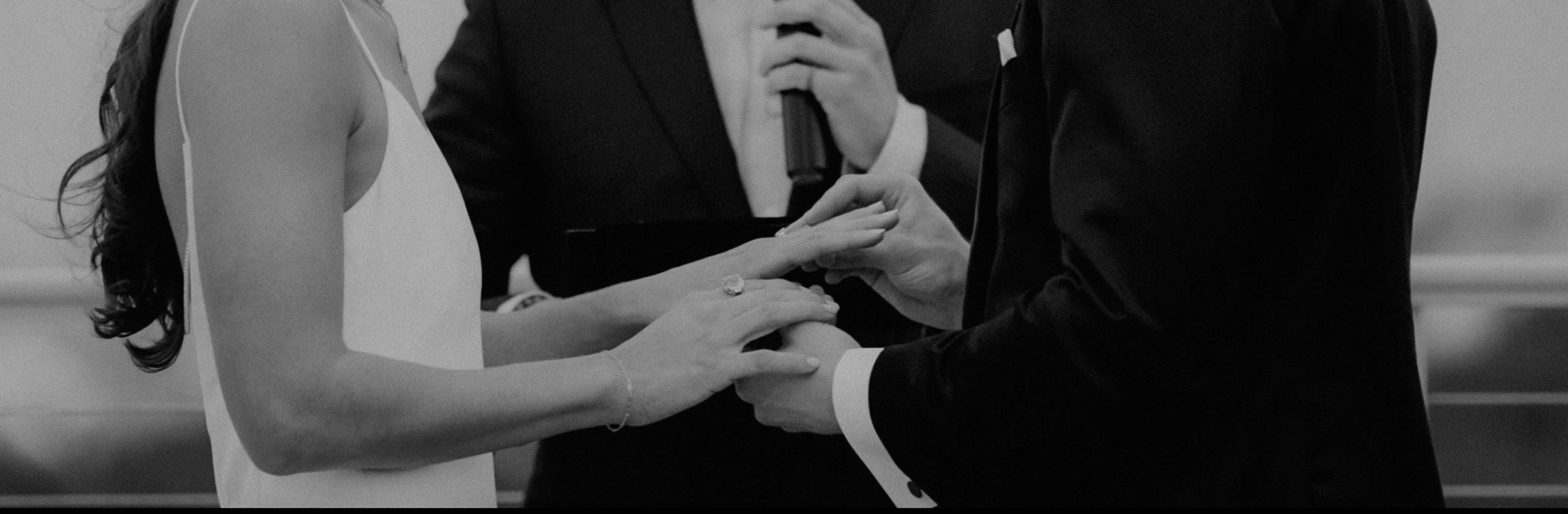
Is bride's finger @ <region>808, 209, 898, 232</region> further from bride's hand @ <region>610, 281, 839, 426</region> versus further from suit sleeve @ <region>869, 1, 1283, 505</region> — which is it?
suit sleeve @ <region>869, 1, 1283, 505</region>

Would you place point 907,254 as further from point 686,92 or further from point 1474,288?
point 1474,288

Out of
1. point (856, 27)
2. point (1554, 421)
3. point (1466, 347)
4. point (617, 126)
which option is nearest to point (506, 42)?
point (617, 126)

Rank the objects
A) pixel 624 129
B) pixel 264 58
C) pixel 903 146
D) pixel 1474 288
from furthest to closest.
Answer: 1. pixel 1474 288
2. pixel 624 129
3. pixel 903 146
4. pixel 264 58

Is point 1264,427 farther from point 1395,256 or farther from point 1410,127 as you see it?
point 1410,127

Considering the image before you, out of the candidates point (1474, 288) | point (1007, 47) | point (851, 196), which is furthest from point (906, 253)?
point (1474, 288)

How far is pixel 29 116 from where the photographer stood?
271 centimetres

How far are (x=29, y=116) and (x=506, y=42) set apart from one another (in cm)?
116

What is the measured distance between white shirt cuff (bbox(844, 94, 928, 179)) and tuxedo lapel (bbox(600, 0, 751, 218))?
205 millimetres

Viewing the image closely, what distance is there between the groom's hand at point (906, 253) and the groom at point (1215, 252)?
1.28 feet

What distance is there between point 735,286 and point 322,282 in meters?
0.48

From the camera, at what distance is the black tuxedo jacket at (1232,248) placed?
110 cm

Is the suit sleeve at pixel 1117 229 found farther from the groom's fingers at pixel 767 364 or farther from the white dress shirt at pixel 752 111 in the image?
the white dress shirt at pixel 752 111

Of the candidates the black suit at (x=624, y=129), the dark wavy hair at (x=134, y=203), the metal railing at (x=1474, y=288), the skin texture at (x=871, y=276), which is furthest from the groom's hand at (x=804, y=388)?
the metal railing at (x=1474, y=288)

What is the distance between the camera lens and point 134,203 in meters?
1.27
